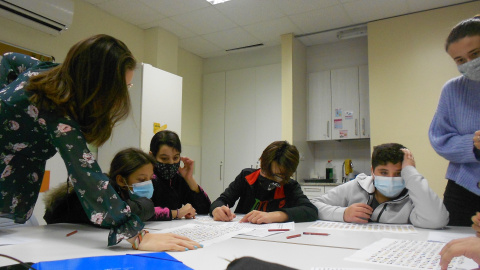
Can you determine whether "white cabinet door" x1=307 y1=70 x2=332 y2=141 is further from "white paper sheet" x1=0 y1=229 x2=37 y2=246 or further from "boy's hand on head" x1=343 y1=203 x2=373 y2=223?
"white paper sheet" x1=0 y1=229 x2=37 y2=246

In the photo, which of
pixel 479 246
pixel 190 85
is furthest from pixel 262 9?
pixel 479 246

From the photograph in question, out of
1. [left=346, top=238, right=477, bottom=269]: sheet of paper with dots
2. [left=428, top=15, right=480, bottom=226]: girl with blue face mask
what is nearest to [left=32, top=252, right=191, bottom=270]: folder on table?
[left=346, top=238, right=477, bottom=269]: sheet of paper with dots

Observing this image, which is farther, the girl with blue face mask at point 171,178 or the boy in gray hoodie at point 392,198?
the girl with blue face mask at point 171,178

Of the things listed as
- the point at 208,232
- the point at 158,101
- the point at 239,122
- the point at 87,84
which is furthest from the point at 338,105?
the point at 87,84

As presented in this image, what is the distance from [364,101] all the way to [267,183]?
9.38 feet

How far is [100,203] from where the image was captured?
1020mm

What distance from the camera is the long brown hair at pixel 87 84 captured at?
3.50 ft

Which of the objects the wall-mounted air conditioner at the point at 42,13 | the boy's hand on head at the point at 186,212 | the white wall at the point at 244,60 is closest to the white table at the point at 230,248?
the boy's hand on head at the point at 186,212

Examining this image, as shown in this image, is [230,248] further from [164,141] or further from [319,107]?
[319,107]

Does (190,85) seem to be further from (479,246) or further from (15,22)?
(479,246)

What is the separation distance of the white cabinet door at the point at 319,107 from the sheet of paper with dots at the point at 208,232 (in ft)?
10.7

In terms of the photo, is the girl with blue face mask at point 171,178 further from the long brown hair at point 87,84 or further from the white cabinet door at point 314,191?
the white cabinet door at point 314,191

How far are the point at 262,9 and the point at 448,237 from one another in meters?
3.18

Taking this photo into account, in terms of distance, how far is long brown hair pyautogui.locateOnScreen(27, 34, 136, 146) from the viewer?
1.07m
